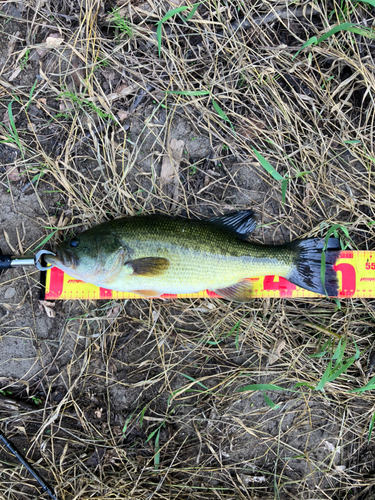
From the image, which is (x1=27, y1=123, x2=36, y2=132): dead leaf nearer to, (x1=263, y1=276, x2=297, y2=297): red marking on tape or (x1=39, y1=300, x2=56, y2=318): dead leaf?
(x1=39, y1=300, x2=56, y2=318): dead leaf

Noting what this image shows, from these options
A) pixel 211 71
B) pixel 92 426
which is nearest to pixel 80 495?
pixel 92 426

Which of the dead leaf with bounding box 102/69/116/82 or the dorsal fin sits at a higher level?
the dead leaf with bounding box 102/69/116/82

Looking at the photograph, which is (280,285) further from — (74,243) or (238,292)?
(74,243)

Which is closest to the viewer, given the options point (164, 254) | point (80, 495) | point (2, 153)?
point (164, 254)

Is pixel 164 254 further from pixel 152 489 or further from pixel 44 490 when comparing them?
pixel 44 490

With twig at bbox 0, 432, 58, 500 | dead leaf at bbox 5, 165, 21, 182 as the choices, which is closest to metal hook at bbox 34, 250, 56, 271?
dead leaf at bbox 5, 165, 21, 182

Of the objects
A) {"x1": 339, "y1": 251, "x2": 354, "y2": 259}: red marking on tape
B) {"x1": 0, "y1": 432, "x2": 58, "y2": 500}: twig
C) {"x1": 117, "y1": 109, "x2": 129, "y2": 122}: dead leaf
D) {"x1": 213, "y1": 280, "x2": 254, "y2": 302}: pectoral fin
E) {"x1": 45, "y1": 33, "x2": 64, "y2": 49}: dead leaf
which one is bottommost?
{"x1": 0, "y1": 432, "x2": 58, "y2": 500}: twig

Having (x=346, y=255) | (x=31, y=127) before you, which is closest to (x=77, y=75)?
(x=31, y=127)
